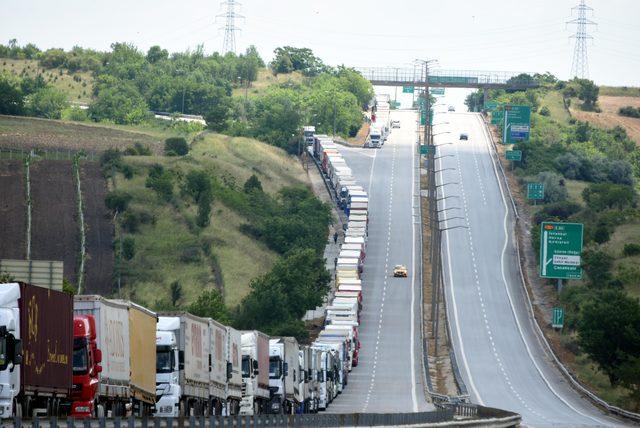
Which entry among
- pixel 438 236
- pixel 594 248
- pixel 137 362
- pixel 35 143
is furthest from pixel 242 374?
pixel 35 143

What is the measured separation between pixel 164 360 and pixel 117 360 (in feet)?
19.3

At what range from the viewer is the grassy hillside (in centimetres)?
12938

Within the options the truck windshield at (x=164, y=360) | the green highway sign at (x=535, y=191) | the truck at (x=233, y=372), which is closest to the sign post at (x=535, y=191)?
the green highway sign at (x=535, y=191)

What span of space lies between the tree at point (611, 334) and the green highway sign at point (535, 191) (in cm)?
6208

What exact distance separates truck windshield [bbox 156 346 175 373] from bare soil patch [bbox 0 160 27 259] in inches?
2919

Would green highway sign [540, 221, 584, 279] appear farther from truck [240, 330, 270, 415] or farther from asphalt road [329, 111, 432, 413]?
truck [240, 330, 270, 415]

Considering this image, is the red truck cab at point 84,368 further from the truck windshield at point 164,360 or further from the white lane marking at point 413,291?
the white lane marking at point 413,291

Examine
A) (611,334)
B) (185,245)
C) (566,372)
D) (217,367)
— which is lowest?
(566,372)

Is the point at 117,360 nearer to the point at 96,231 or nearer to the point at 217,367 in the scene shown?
the point at 217,367

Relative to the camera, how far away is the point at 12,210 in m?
135

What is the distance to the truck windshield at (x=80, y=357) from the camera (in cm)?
3875

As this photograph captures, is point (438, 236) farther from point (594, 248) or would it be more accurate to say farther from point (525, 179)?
point (525, 179)

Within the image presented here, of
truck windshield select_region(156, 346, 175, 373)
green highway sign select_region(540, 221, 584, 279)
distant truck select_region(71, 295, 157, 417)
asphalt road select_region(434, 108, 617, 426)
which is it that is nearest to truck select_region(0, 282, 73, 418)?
distant truck select_region(71, 295, 157, 417)

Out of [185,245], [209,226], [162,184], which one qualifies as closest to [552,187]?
[209,226]
